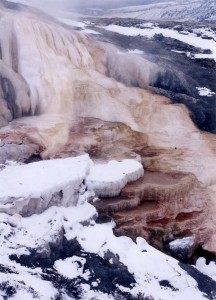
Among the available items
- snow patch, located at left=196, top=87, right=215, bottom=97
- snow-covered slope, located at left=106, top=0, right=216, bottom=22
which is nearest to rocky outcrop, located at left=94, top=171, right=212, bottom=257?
snow patch, located at left=196, top=87, right=215, bottom=97

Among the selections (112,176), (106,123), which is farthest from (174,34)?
(112,176)

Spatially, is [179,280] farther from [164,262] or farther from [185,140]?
[185,140]

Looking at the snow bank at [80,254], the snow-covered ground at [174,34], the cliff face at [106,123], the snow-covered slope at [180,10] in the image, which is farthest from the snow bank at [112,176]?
the snow-covered slope at [180,10]

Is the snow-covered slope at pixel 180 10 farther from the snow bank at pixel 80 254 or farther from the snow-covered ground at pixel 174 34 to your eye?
the snow bank at pixel 80 254

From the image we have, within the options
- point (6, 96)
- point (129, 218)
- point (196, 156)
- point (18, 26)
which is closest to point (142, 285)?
point (129, 218)

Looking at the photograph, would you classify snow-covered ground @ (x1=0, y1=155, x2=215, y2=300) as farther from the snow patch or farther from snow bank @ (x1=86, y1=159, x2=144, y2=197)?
the snow patch
